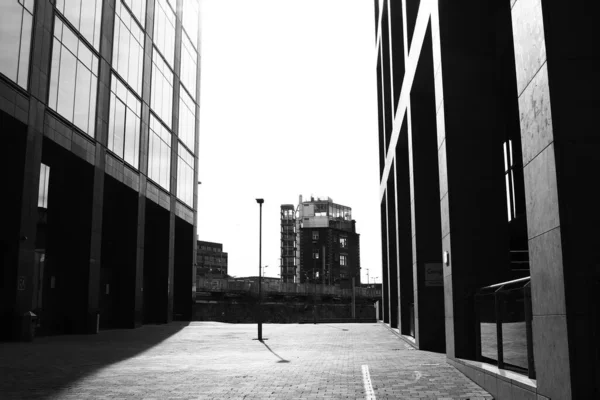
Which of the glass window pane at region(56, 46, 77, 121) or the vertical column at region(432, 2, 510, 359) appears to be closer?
the vertical column at region(432, 2, 510, 359)

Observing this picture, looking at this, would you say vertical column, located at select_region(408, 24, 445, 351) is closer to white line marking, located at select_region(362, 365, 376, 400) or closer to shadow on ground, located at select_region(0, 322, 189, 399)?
white line marking, located at select_region(362, 365, 376, 400)

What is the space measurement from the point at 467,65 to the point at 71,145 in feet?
65.7

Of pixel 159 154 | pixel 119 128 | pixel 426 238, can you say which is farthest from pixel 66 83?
pixel 426 238

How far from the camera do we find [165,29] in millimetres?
44594

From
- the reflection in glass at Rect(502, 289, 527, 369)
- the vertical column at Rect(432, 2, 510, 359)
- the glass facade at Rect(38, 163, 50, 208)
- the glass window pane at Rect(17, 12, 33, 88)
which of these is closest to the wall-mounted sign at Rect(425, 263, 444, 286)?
the vertical column at Rect(432, 2, 510, 359)

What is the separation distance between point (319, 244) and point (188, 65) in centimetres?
8165

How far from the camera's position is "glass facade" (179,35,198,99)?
163 feet

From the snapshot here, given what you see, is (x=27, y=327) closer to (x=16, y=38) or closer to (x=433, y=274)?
(x=16, y=38)

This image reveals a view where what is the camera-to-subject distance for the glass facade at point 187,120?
4859 cm

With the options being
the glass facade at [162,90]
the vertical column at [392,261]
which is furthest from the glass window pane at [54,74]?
the vertical column at [392,261]

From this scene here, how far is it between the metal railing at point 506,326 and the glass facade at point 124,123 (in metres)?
25.7

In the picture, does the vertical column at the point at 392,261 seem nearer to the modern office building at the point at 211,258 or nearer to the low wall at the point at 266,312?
the low wall at the point at 266,312

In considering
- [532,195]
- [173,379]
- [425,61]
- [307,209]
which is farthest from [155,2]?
[307,209]

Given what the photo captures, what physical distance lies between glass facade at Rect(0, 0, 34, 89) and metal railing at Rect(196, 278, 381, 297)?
5396 cm
